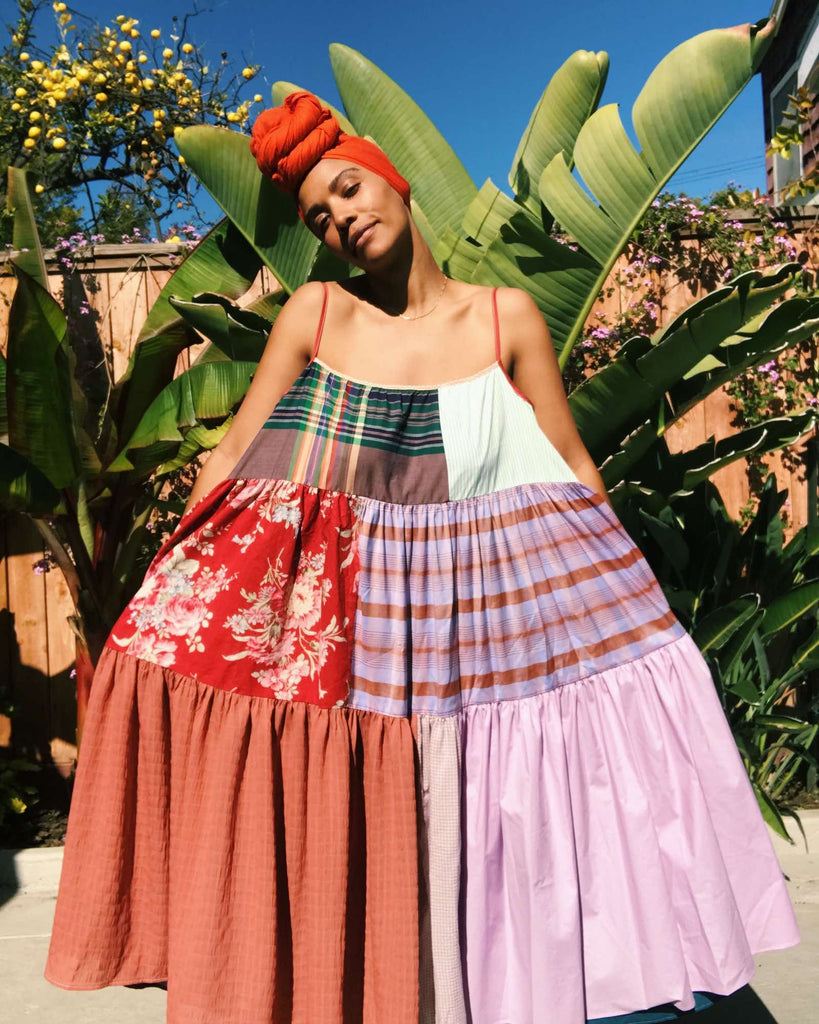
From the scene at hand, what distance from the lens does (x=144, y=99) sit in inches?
262

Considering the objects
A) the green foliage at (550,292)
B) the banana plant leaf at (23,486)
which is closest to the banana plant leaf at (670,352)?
the green foliage at (550,292)

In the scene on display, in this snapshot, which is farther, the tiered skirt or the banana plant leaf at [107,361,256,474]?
the banana plant leaf at [107,361,256,474]

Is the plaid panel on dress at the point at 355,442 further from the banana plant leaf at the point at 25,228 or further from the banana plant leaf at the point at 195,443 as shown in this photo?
the banana plant leaf at the point at 25,228

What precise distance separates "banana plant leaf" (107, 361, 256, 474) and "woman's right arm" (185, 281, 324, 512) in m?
1.33

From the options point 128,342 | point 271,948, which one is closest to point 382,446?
Result: point 271,948

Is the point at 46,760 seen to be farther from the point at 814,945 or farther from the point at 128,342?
the point at 814,945

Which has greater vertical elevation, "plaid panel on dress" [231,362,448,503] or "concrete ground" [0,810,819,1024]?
"plaid panel on dress" [231,362,448,503]

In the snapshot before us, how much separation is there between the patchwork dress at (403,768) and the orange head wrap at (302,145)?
43cm

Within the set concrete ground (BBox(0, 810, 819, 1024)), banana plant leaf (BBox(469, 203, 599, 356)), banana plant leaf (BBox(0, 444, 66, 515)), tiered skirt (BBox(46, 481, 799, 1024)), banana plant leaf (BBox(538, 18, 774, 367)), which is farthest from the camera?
banana plant leaf (BBox(0, 444, 66, 515))

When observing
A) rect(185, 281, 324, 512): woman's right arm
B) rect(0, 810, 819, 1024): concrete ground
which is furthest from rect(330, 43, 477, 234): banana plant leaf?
rect(0, 810, 819, 1024): concrete ground

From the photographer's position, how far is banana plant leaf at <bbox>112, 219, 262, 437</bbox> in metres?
3.24

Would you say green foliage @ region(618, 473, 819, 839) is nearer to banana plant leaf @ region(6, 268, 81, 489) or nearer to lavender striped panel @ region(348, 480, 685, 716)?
lavender striped panel @ region(348, 480, 685, 716)

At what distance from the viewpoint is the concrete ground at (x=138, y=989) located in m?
2.26

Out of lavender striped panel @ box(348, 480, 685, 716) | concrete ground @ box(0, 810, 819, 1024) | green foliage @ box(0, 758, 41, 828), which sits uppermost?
lavender striped panel @ box(348, 480, 685, 716)
